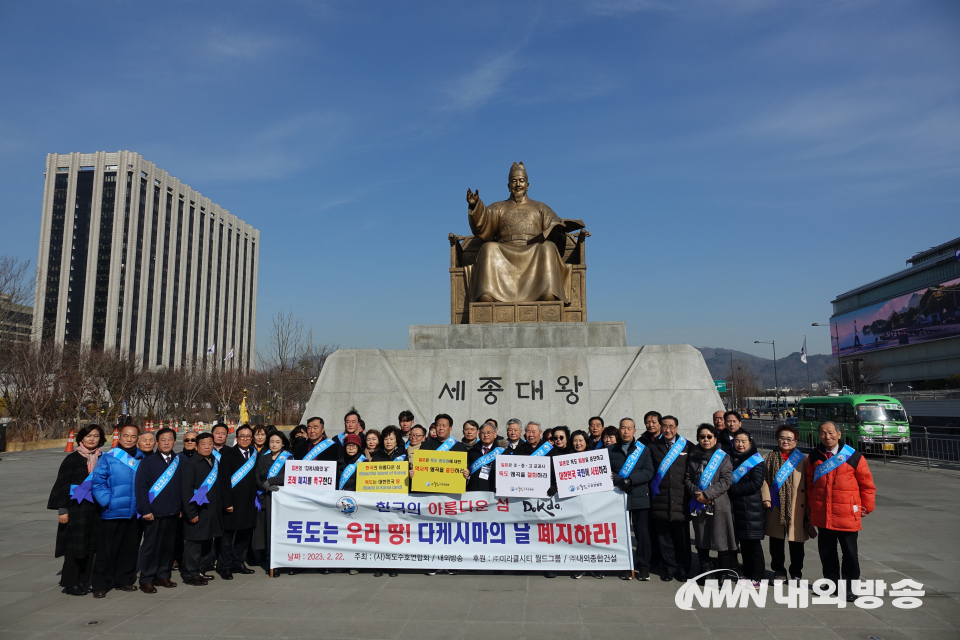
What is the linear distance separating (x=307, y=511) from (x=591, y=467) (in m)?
2.75

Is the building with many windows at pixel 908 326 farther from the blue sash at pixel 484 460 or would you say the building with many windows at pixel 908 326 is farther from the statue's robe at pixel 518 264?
the blue sash at pixel 484 460

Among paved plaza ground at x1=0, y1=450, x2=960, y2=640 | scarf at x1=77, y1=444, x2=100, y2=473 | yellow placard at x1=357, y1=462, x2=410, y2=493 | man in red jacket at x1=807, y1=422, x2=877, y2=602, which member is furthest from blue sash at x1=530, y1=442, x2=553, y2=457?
scarf at x1=77, y1=444, x2=100, y2=473

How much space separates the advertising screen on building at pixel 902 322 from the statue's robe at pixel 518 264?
54378mm

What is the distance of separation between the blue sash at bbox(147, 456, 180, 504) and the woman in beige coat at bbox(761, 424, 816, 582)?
531cm

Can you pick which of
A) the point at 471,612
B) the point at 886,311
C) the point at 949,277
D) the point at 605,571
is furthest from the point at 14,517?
the point at 886,311

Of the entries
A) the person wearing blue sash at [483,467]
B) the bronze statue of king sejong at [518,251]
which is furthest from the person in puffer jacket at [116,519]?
the bronze statue of king sejong at [518,251]

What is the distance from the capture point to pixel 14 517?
28.9 ft

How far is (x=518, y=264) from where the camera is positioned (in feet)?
39.6

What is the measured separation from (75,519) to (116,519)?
0.32 meters

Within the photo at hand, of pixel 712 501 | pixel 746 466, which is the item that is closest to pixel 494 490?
pixel 712 501

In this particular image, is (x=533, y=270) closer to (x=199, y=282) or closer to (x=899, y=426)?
(x=899, y=426)

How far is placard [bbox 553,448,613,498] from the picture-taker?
564cm

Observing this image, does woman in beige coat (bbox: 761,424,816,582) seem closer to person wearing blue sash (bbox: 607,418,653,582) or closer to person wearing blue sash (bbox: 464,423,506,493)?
person wearing blue sash (bbox: 607,418,653,582)

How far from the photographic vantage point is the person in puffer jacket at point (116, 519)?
209 inches
